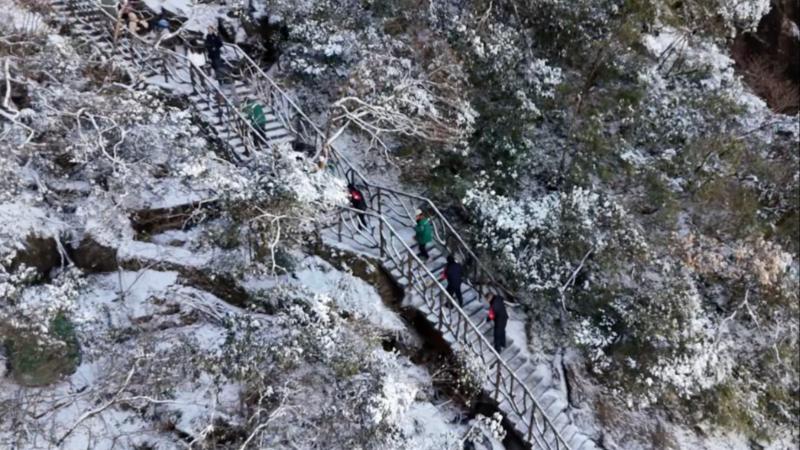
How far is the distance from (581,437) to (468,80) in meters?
8.07

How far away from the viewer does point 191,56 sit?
12641 mm

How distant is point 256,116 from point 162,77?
2315mm

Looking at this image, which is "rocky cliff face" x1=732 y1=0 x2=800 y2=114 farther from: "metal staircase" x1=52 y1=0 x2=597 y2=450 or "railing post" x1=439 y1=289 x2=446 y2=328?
"railing post" x1=439 y1=289 x2=446 y2=328

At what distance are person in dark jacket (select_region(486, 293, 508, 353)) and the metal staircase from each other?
0.85ft

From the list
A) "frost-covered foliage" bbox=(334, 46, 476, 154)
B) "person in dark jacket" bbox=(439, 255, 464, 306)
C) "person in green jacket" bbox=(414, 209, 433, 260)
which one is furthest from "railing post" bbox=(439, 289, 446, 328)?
"frost-covered foliage" bbox=(334, 46, 476, 154)

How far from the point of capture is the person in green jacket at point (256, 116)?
11.8 metres

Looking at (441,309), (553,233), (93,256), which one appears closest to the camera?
(93,256)

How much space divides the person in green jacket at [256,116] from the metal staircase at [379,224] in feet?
0.79

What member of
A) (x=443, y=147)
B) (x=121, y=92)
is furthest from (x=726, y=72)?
(x=121, y=92)

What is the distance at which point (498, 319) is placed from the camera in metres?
10.4

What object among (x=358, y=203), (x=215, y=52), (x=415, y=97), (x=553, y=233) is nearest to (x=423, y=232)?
(x=358, y=203)

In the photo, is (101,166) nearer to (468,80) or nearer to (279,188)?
(279,188)

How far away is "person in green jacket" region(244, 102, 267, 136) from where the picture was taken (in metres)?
11.8

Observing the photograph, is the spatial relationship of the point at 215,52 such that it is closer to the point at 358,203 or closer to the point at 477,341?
the point at 358,203
